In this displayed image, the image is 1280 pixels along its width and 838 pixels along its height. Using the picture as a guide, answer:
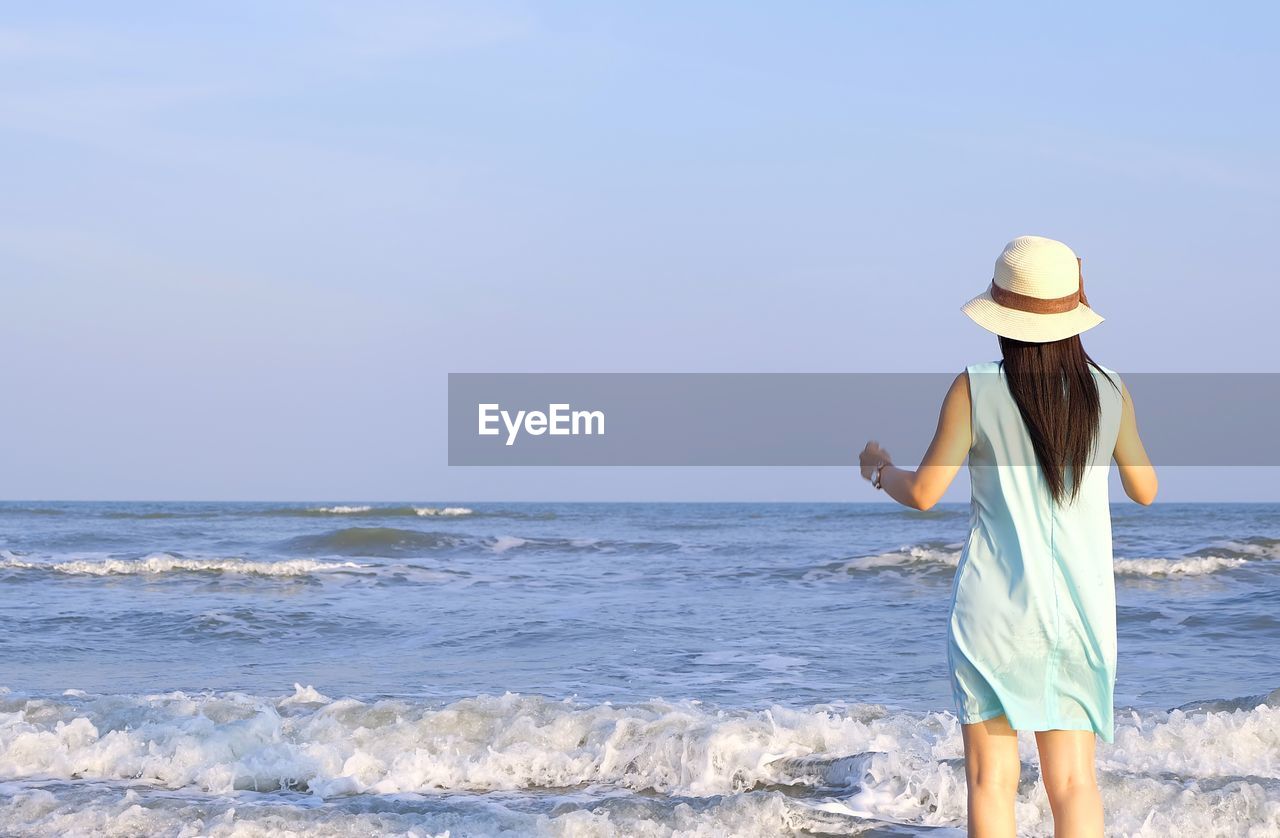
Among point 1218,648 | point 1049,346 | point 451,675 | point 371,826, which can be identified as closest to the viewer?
point 1049,346

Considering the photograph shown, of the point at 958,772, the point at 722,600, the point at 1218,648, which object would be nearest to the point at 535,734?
the point at 958,772

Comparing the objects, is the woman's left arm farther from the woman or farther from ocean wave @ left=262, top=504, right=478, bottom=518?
ocean wave @ left=262, top=504, right=478, bottom=518

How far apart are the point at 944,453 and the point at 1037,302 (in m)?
0.36

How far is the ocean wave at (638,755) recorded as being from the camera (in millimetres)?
4598

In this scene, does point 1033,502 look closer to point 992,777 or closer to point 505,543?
point 992,777

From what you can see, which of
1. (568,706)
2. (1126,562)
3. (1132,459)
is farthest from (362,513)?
(1132,459)

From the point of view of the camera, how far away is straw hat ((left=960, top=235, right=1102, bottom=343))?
246 centimetres

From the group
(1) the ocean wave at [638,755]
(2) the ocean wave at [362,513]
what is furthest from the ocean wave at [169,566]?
(2) the ocean wave at [362,513]

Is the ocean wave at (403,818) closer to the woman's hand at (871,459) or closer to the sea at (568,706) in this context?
the sea at (568,706)

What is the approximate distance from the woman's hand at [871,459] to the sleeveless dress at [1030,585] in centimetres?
20

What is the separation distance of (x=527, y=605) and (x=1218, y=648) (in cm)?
593

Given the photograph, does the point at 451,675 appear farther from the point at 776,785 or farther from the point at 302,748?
the point at 776,785

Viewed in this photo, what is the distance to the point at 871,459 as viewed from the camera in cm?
268

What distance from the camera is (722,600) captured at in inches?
475
